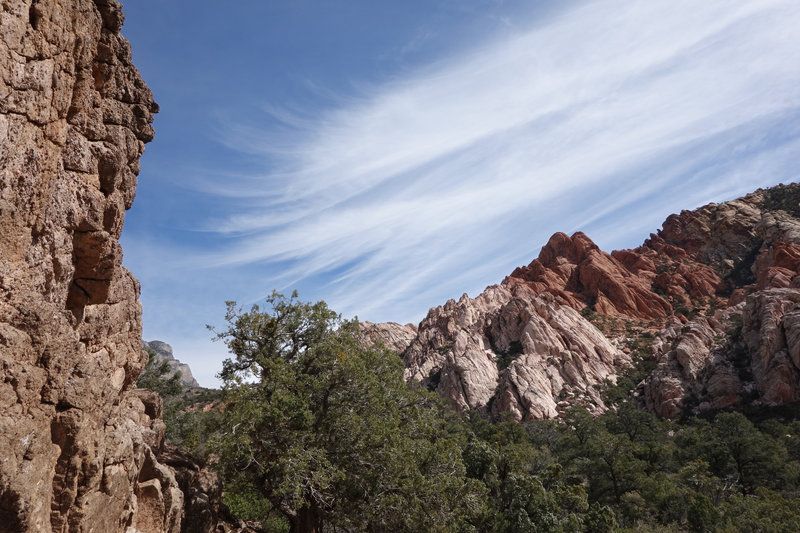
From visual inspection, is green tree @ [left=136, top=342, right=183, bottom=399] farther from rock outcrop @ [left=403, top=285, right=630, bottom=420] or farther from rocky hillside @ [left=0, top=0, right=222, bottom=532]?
rock outcrop @ [left=403, top=285, right=630, bottom=420]

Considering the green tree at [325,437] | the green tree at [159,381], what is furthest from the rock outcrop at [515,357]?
the green tree at [325,437]

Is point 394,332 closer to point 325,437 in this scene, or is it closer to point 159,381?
point 159,381

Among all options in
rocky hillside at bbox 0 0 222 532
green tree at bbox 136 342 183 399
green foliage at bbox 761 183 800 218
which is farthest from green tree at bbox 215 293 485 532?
green foliage at bbox 761 183 800 218

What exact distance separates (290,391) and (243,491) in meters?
3.34

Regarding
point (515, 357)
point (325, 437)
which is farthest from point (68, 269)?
point (515, 357)

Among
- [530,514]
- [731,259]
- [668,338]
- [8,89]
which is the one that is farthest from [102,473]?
[731,259]

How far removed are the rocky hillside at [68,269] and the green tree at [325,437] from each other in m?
4.08

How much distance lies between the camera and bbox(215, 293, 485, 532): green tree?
49.6ft

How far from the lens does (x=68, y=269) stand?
8.70m

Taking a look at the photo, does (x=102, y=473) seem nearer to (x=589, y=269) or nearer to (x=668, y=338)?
(x=668, y=338)

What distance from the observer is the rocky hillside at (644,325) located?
70.8 metres

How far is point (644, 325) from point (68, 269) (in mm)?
122042

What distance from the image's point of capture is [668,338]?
95.8 m

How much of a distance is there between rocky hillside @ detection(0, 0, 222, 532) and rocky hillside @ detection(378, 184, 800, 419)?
6784 cm
